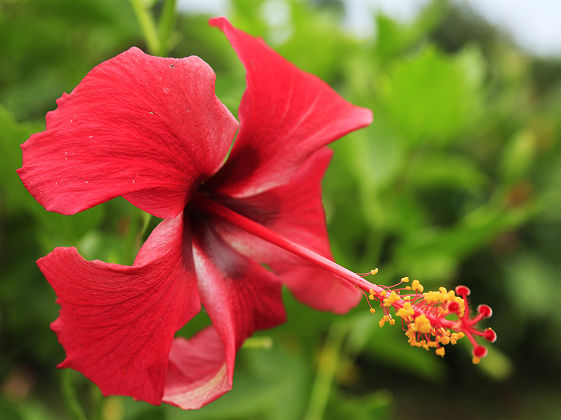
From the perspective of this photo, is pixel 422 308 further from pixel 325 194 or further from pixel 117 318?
pixel 325 194

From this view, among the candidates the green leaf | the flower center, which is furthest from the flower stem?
the green leaf

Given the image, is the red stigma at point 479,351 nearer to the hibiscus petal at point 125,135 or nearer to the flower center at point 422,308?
the flower center at point 422,308

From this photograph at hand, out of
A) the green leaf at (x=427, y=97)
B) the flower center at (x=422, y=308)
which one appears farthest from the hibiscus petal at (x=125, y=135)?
the green leaf at (x=427, y=97)

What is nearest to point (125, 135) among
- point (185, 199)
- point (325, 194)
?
point (185, 199)

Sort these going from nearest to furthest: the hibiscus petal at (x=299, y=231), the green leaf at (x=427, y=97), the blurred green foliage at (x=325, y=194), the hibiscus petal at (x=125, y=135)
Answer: the hibiscus petal at (x=125, y=135)
the hibiscus petal at (x=299, y=231)
the blurred green foliage at (x=325, y=194)
the green leaf at (x=427, y=97)

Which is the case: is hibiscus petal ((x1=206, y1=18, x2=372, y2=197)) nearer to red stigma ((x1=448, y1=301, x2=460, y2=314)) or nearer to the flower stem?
the flower stem

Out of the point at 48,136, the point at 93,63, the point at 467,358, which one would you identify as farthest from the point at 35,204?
the point at 467,358
